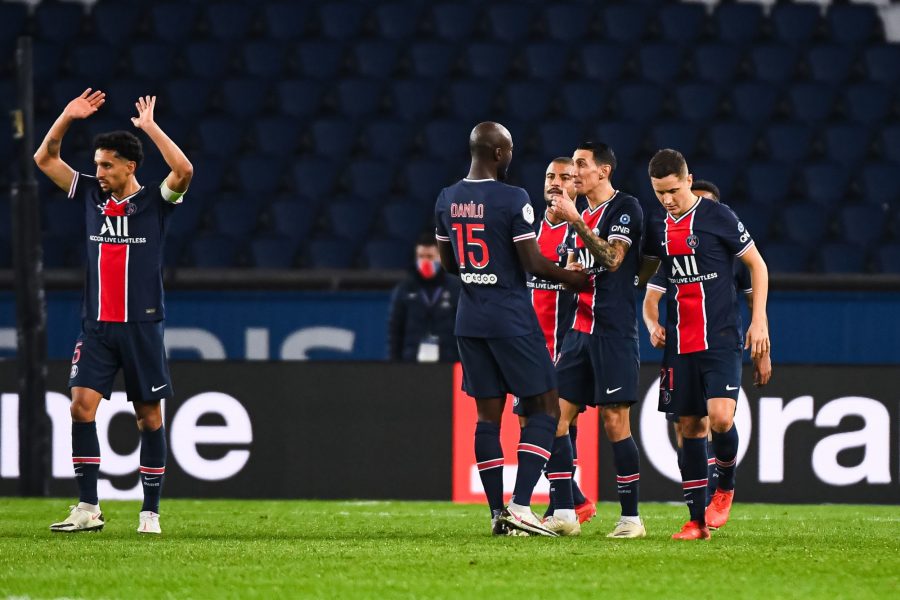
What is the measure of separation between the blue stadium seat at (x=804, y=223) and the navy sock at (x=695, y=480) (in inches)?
277

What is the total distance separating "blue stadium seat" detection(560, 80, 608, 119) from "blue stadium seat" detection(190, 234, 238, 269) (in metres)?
3.52

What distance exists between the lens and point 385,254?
42.8 feet

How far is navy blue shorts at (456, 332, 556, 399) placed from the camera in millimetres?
6484

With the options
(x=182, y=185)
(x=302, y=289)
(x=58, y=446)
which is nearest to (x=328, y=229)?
(x=302, y=289)

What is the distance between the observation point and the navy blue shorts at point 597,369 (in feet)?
22.1

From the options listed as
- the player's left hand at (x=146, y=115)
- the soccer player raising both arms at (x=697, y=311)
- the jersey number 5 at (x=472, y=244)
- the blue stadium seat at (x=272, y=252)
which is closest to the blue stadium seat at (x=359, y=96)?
the blue stadium seat at (x=272, y=252)

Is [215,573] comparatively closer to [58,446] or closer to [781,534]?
[781,534]

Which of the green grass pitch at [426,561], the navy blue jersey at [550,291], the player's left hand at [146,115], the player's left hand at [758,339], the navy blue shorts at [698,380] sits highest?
the player's left hand at [146,115]

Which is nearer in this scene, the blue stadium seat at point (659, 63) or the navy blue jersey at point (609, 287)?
the navy blue jersey at point (609, 287)

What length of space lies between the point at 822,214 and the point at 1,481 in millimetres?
7547

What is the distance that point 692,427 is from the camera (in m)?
6.71

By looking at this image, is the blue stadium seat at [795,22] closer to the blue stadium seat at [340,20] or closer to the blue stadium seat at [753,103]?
the blue stadium seat at [753,103]

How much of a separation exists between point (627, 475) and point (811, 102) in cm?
854

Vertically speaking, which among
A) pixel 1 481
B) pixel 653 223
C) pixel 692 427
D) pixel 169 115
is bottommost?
pixel 1 481
